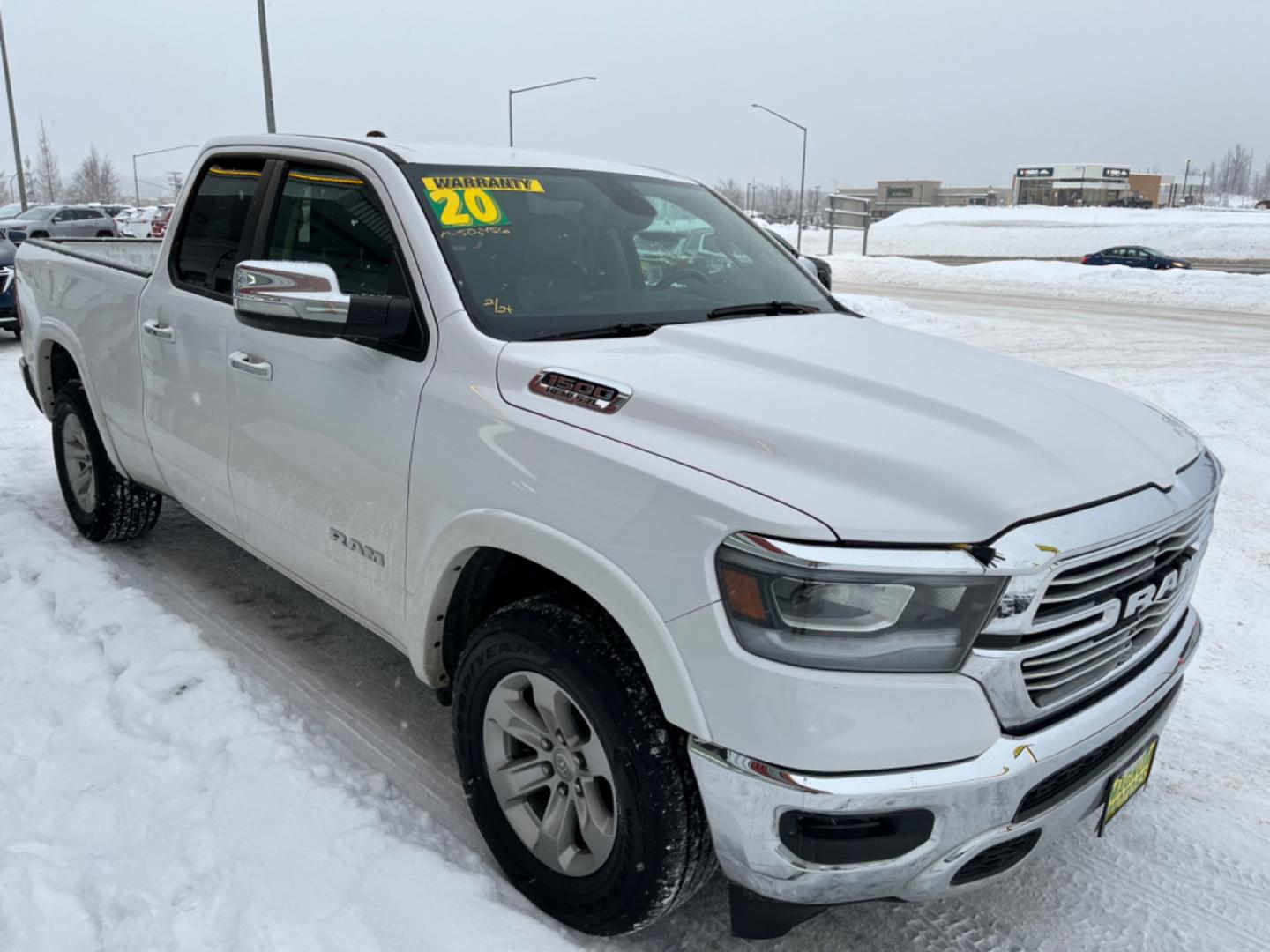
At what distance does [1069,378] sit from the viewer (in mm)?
2959

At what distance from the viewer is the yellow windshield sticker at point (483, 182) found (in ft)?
9.86

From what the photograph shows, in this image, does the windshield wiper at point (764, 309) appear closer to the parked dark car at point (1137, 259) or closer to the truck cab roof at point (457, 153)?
the truck cab roof at point (457, 153)

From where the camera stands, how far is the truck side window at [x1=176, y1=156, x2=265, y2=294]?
3.65 meters

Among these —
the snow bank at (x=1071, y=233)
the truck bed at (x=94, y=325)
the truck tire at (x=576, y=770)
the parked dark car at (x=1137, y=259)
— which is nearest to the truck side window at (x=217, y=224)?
the truck bed at (x=94, y=325)

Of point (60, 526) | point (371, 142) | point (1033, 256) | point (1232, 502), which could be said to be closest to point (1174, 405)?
point (1232, 502)

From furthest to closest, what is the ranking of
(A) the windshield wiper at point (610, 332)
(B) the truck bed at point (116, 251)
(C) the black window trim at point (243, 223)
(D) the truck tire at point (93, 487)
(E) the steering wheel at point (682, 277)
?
(D) the truck tire at point (93, 487)
(B) the truck bed at point (116, 251)
(C) the black window trim at point (243, 223)
(E) the steering wheel at point (682, 277)
(A) the windshield wiper at point (610, 332)

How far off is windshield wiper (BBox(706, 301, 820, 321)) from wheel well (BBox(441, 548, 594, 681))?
1008 mm

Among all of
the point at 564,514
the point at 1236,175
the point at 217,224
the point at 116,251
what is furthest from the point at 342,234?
the point at 1236,175

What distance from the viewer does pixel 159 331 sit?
12.8 feet

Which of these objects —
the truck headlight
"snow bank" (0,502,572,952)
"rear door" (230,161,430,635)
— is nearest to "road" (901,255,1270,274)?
"rear door" (230,161,430,635)

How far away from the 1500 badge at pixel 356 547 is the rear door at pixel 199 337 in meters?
0.80

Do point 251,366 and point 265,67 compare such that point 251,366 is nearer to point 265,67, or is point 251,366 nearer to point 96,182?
point 265,67

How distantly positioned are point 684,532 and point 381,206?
162cm

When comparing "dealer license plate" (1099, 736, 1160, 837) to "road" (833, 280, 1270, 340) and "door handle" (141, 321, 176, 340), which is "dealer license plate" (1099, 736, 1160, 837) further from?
"road" (833, 280, 1270, 340)
